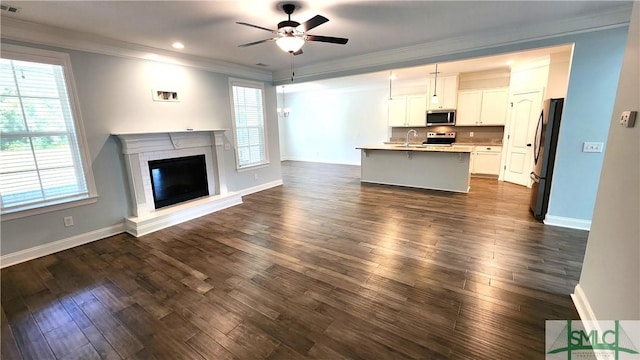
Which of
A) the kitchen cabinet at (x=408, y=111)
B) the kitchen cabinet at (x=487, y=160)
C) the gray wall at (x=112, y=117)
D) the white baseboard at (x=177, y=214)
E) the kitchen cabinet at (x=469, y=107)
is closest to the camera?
the gray wall at (x=112, y=117)

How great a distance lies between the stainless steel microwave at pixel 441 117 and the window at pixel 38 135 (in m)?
7.36

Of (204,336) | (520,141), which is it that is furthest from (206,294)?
(520,141)

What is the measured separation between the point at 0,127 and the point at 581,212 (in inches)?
277

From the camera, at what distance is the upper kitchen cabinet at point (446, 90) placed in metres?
6.79

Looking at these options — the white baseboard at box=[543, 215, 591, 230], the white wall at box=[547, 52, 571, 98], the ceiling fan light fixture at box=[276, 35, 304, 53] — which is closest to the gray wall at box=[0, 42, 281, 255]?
the ceiling fan light fixture at box=[276, 35, 304, 53]

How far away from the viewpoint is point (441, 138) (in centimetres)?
739

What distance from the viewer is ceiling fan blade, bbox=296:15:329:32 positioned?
7.54 feet

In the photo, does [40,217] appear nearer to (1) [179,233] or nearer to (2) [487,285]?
(1) [179,233]

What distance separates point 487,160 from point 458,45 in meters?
3.89

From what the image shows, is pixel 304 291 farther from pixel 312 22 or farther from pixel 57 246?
pixel 57 246

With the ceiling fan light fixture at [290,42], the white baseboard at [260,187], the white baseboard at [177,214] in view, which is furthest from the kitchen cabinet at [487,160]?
the white baseboard at [177,214]

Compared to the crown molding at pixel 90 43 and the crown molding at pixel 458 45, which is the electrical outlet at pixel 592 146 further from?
the crown molding at pixel 90 43

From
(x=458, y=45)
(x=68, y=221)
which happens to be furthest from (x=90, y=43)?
(x=458, y=45)

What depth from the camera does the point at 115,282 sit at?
8.41ft
